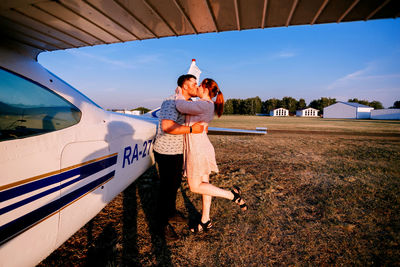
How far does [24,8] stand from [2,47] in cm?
36

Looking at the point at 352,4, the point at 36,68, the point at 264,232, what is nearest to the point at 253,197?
the point at 264,232

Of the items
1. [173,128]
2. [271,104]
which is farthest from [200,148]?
[271,104]

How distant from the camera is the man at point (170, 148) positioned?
188 cm

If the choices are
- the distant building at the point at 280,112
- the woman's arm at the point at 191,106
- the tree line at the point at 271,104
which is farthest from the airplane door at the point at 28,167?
the distant building at the point at 280,112

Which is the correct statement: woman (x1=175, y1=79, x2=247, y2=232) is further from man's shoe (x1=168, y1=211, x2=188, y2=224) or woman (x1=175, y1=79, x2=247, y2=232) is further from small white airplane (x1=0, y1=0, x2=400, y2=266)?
small white airplane (x1=0, y1=0, x2=400, y2=266)

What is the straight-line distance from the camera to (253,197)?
3.17 m

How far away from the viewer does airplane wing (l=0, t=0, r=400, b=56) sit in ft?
4.11

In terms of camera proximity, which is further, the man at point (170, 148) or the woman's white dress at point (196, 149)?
the woman's white dress at point (196, 149)

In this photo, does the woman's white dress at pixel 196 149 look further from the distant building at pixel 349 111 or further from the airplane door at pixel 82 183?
the distant building at pixel 349 111

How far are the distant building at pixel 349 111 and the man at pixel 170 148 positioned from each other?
69.6 m

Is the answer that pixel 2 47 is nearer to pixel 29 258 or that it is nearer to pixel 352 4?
pixel 29 258

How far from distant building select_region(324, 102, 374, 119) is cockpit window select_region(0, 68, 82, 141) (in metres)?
70.7

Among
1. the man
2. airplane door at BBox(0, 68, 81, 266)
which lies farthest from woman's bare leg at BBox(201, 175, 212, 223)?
airplane door at BBox(0, 68, 81, 266)

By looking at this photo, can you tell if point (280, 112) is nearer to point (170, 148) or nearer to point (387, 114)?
point (387, 114)
